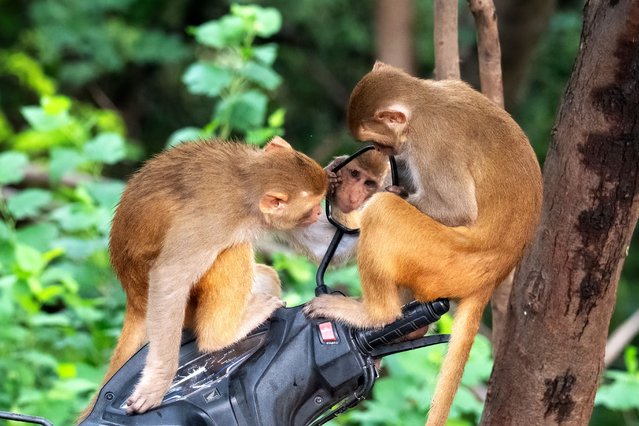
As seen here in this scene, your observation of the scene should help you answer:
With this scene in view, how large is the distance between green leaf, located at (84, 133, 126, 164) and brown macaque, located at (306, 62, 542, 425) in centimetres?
192

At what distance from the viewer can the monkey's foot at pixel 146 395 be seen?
2.47 metres

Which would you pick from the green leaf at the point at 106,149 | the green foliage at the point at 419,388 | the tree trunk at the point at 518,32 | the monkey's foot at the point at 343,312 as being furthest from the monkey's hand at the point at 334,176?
the tree trunk at the point at 518,32

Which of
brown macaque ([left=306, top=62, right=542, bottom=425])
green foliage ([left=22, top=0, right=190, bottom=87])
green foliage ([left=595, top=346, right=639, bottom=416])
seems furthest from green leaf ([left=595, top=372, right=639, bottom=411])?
green foliage ([left=22, top=0, right=190, bottom=87])

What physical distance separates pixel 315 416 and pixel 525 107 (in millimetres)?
6676

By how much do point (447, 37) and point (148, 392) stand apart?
5.88 ft

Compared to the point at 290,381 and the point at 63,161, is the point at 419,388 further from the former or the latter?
the point at 63,161

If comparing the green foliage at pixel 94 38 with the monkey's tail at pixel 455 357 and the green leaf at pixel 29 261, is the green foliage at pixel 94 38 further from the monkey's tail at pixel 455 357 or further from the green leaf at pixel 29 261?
the monkey's tail at pixel 455 357

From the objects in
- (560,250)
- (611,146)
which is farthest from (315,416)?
(611,146)

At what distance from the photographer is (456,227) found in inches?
115

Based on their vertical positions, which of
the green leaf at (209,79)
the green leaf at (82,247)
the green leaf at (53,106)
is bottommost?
the green leaf at (82,247)

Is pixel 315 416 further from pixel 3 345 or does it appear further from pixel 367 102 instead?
pixel 3 345

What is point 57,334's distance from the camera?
498cm

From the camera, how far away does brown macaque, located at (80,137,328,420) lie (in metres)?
2.76

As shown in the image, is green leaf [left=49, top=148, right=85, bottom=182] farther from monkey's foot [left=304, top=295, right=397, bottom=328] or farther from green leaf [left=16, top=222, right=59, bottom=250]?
monkey's foot [left=304, top=295, right=397, bottom=328]
